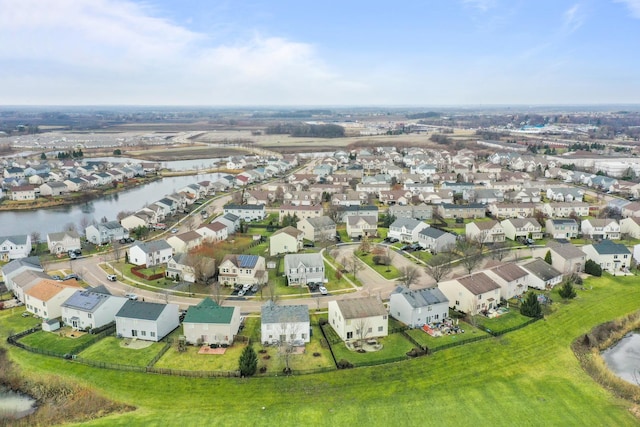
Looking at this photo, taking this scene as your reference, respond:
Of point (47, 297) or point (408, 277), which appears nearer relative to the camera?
point (47, 297)

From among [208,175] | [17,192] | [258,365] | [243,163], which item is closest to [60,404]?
[258,365]

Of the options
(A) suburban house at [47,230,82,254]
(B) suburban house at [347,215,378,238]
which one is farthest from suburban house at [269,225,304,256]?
(A) suburban house at [47,230,82,254]

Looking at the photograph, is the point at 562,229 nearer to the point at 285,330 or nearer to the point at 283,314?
the point at 283,314

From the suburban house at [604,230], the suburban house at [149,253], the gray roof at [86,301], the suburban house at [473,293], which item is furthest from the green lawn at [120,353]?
the suburban house at [604,230]

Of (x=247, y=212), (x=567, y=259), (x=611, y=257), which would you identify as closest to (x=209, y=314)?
(x=567, y=259)

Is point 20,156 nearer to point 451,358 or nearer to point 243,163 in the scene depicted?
point 243,163

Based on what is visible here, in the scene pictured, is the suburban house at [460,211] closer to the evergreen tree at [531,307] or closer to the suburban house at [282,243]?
the suburban house at [282,243]
